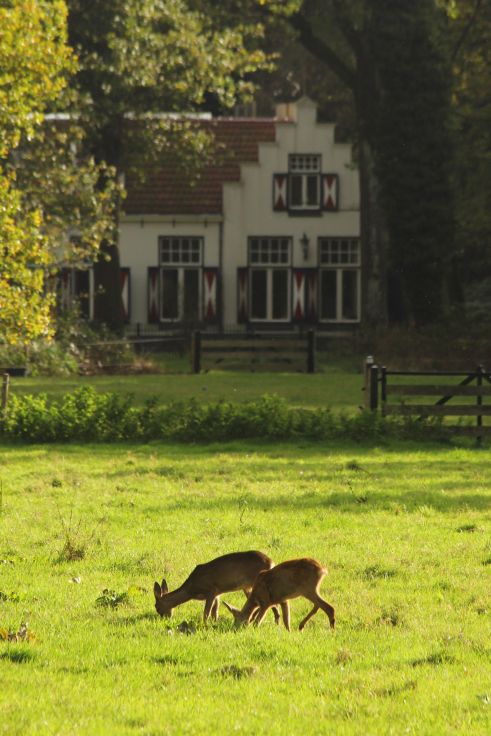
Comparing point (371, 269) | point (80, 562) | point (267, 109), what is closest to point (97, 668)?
point (80, 562)

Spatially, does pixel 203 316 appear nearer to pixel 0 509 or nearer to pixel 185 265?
pixel 185 265

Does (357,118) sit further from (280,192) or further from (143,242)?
(143,242)

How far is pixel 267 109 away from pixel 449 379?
31.3 metres

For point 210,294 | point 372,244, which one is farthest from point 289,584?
point 210,294

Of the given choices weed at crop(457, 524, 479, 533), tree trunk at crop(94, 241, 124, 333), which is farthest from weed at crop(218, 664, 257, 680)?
tree trunk at crop(94, 241, 124, 333)

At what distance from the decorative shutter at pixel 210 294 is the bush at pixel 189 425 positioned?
28954 mm

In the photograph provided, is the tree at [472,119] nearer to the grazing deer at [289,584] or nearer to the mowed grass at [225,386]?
the mowed grass at [225,386]

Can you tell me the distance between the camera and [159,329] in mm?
51125

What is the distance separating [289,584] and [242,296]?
43518 millimetres

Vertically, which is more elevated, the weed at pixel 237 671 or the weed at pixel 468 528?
the weed at pixel 237 671

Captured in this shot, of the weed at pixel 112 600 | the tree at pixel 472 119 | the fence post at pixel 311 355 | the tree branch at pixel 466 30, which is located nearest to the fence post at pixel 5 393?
the weed at pixel 112 600

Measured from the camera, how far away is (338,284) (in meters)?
51.8

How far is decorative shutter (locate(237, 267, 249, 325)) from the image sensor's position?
169 ft

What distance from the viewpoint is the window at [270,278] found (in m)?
51.8
